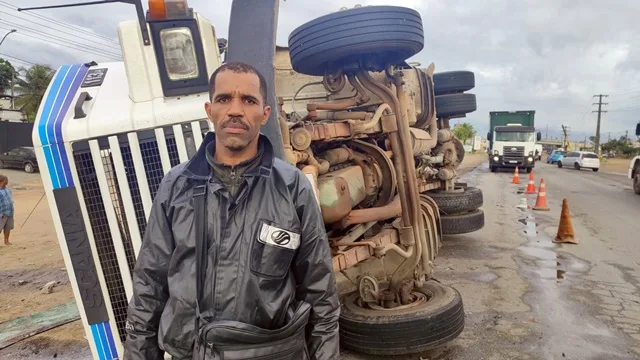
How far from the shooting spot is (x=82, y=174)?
92.4 inches

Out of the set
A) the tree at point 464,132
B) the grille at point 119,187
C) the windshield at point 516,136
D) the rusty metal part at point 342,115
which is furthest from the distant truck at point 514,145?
the tree at point 464,132

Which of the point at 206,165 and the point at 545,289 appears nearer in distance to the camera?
the point at 206,165

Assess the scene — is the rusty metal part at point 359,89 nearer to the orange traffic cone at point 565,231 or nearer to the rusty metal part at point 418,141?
the rusty metal part at point 418,141

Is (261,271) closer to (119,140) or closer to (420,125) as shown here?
(119,140)

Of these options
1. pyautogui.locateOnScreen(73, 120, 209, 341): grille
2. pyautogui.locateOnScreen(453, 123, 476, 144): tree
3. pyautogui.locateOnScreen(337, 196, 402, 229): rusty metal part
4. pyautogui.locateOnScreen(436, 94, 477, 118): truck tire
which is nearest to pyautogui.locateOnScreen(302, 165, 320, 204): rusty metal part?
pyautogui.locateOnScreen(337, 196, 402, 229): rusty metal part

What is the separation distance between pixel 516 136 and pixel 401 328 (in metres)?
23.5

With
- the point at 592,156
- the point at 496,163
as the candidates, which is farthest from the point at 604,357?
the point at 592,156

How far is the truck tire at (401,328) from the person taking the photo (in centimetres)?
298

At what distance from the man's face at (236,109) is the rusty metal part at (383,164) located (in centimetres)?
193

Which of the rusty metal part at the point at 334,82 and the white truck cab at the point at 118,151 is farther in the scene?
the rusty metal part at the point at 334,82


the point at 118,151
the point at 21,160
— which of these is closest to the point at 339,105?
the point at 118,151

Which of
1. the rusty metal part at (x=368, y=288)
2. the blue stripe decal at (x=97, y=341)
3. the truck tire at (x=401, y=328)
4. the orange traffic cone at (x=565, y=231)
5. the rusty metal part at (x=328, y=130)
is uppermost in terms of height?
the rusty metal part at (x=328, y=130)

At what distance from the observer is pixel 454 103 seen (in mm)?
6785

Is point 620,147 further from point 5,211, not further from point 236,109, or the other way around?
point 236,109
